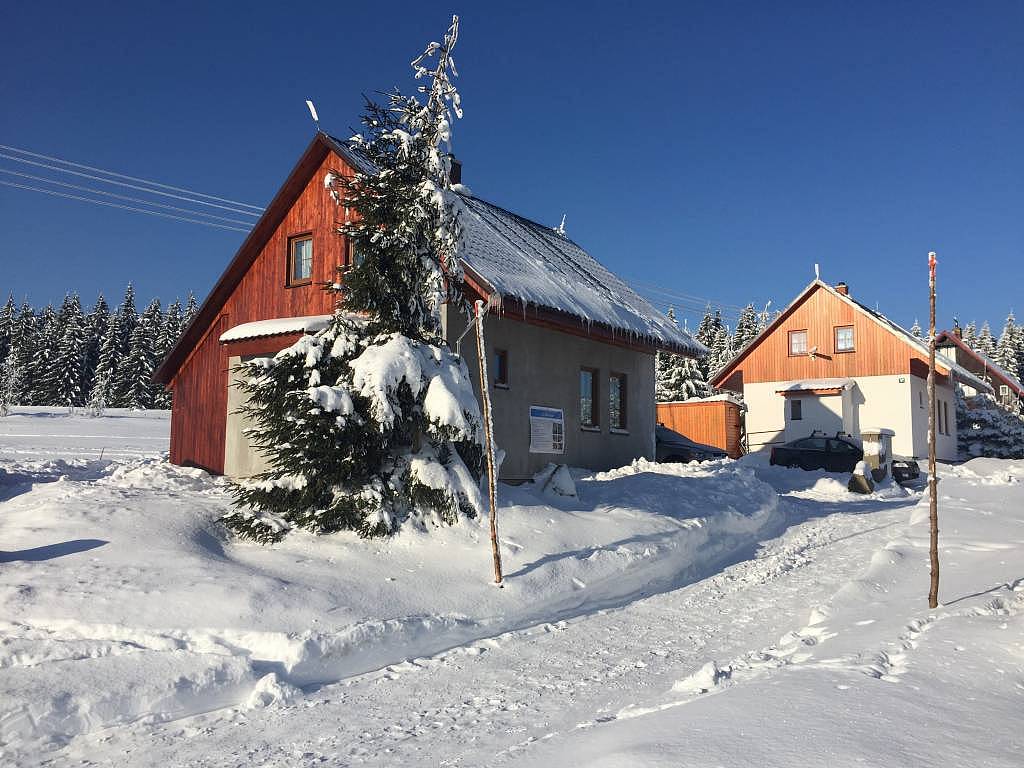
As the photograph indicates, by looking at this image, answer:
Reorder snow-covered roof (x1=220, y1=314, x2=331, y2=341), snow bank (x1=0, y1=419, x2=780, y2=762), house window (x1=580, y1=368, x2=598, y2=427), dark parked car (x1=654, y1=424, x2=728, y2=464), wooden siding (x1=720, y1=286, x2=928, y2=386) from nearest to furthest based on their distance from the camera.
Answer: snow bank (x1=0, y1=419, x2=780, y2=762) < snow-covered roof (x1=220, y1=314, x2=331, y2=341) < house window (x1=580, y1=368, x2=598, y2=427) < dark parked car (x1=654, y1=424, x2=728, y2=464) < wooden siding (x1=720, y1=286, x2=928, y2=386)

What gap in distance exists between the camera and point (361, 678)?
5.77 meters

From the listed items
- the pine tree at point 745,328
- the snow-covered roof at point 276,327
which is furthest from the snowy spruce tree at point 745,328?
the snow-covered roof at point 276,327

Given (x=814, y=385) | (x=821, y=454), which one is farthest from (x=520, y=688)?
(x=814, y=385)

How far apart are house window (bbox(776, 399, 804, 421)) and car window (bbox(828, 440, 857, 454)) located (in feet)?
27.2

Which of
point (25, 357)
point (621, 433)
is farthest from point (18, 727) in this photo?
point (25, 357)

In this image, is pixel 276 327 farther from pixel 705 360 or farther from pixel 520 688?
pixel 705 360

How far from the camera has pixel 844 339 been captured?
31734mm

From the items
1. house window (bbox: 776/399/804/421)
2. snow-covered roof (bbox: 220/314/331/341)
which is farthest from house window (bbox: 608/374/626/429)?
house window (bbox: 776/399/804/421)

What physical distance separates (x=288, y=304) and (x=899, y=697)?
43.8 ft

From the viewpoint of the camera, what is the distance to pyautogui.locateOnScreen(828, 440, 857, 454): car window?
23.2 m

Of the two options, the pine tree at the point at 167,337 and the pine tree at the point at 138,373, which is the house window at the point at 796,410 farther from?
the pine tree at the point at 138,373

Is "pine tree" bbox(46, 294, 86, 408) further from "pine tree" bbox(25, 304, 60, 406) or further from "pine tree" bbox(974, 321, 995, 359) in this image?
"pine tree" bbox(974, 321, 995, 359)

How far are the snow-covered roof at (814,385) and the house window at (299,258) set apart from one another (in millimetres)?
22289

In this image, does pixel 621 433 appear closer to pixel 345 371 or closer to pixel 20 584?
pixel 345 371
